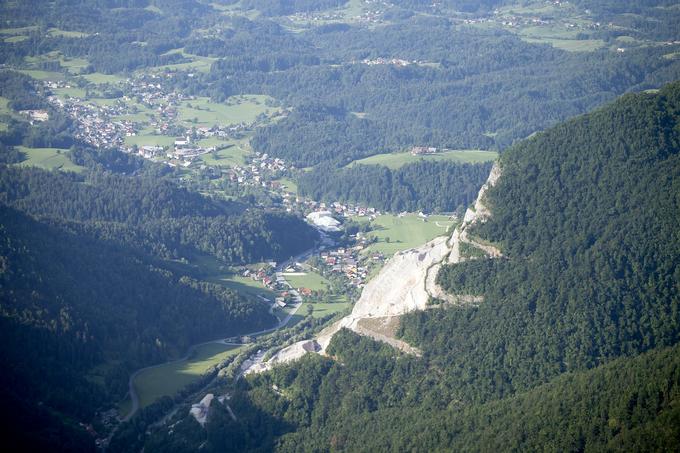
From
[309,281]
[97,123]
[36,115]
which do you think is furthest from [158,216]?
[97,123]

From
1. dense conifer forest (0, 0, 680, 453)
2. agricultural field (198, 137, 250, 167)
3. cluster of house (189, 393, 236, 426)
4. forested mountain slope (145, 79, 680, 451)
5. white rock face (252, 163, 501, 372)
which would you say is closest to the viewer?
forested mountain slope (145, 79, 680, 451)

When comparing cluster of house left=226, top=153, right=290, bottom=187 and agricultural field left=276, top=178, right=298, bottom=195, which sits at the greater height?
cluster of house left=226, top=153, right=290, bottom=187

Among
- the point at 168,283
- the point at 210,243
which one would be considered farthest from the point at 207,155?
the point at 168,283

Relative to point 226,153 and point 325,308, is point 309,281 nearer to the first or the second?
point 325,308

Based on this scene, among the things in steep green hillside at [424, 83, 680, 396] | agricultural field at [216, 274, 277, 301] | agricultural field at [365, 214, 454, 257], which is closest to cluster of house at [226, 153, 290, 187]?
agricultural field at [365, 214, 454, 257]

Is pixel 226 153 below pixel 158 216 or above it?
below

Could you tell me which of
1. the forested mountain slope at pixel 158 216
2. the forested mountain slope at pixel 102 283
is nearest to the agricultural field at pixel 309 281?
the forested mountain slope at pixel 158 216

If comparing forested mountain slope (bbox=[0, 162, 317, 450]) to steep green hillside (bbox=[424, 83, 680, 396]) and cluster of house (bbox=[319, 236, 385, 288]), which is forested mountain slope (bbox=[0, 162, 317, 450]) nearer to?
cluster of house (bbox=[319, 236, 385, 288])
